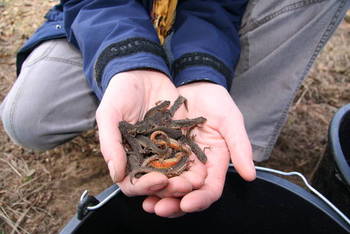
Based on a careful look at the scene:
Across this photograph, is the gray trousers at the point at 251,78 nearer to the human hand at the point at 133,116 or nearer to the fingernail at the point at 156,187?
the human hand at the point at 133,116

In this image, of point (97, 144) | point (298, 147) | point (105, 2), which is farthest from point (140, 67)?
point (298, 147)

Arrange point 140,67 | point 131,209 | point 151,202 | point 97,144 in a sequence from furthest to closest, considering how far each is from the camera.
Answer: point 97,144, point 140,67, point 131,209, point 151,202

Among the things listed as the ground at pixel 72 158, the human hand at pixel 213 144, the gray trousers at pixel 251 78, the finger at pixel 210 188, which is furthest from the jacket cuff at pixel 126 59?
the ground at pixel 72 158

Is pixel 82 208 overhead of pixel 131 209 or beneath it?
overhead

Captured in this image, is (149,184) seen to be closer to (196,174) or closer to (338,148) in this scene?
(196,174)

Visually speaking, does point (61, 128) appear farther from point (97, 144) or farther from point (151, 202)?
point (151, 202)

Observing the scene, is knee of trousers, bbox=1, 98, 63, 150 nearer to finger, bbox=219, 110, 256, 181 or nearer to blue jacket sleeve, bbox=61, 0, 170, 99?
blue jacket sleeve, bbox=61, 0, 170, 99

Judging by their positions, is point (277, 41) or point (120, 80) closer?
point (120, 80)
